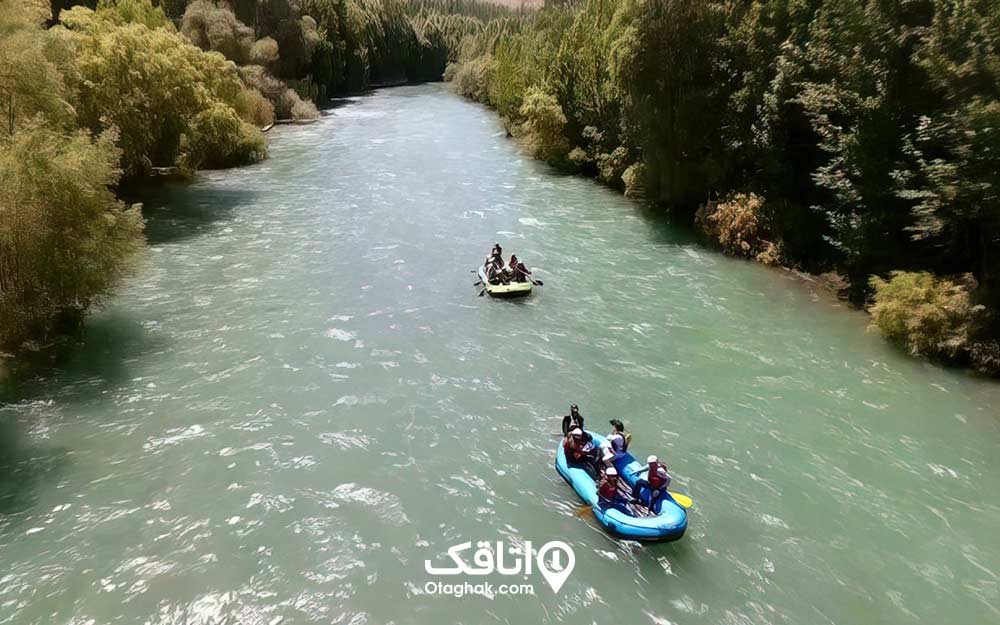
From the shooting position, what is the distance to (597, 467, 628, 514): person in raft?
44.7ft

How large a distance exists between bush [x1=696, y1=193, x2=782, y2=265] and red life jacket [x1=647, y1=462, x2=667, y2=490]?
17326mm

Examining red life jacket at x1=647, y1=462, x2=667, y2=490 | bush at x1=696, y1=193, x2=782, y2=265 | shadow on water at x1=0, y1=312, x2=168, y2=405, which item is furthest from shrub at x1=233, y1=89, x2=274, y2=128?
red life jacket at x1=647, y1=462, x2=667, y2=490

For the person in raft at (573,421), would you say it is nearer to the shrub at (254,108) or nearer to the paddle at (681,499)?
the paddle at (681,499)

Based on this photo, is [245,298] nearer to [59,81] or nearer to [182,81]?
[59,81]

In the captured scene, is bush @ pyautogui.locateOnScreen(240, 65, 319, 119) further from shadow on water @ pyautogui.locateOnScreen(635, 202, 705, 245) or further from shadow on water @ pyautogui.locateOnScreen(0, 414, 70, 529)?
shadow on water @ pyautogui.locateOnScreen(0, 414, 70, 529)

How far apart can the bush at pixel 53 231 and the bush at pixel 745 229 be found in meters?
23.6

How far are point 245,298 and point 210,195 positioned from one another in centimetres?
1787

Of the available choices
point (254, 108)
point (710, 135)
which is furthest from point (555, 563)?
point (254, 108)

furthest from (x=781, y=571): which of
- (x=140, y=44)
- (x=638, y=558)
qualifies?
(x=140, y=44)

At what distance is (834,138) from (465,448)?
17.8m

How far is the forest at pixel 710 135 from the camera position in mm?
18531

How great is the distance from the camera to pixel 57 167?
18.3 metres

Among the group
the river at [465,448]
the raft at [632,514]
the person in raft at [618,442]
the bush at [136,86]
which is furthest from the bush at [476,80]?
the raft at [632,514]

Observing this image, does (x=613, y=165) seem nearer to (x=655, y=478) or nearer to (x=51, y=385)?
(x=655, y=478)
